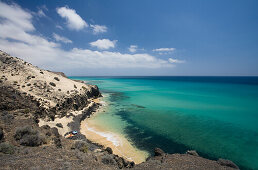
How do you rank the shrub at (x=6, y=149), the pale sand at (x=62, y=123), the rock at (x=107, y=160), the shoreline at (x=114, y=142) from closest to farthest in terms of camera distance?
the shrub at (x=6, y=149)
the rock at (x=107, y=160)
the shoreline at (x=114, y=142)
the pale sand at (x=62, y=123)

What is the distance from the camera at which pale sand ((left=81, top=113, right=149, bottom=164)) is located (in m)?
14.7

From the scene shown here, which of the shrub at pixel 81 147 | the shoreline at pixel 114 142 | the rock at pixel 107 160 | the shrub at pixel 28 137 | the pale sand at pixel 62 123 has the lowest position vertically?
the shoreline at pixel 114 142

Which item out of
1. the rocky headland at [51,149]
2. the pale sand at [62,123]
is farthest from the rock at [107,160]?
the pale sand at [62,123]

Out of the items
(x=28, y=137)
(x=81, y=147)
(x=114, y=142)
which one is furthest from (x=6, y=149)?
(x=114, y=142)

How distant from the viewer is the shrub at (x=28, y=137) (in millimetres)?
10454

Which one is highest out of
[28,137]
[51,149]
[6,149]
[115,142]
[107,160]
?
[6,149]

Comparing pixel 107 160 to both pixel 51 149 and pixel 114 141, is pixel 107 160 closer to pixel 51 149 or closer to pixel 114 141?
pixel 51 149

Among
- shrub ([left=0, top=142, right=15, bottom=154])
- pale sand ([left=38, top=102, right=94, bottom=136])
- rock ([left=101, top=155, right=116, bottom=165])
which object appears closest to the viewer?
shrub ([left=0, top=142, right=15, bottom=154])

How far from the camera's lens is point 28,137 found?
34.9 ft

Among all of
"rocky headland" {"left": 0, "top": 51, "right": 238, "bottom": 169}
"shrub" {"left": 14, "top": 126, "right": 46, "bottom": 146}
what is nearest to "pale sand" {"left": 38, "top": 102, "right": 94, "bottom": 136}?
"rocky headland" {"left": 0, "top": 51, "right": 238, "bottom": 169}

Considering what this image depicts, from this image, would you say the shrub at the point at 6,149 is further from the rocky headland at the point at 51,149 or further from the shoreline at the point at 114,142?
the shoreline at the point at 114,142

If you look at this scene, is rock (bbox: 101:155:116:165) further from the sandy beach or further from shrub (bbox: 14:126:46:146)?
shrub (bbox: 14:126:46:146)

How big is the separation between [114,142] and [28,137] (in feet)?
34.7

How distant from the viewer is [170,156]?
12500mm
